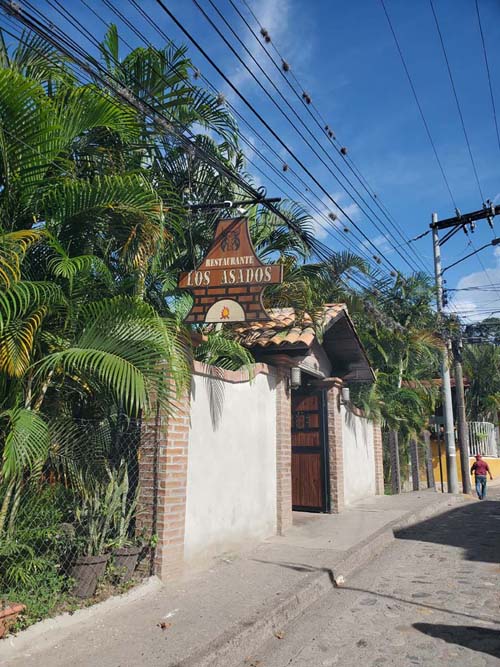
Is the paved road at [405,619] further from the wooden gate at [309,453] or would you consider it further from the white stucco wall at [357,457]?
the white stucco wall at [357,457]

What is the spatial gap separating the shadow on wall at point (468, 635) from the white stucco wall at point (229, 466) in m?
2.69

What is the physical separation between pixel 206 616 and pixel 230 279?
12.3 ft

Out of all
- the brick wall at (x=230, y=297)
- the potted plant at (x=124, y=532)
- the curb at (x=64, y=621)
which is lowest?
the curb at (x=64, y=621)

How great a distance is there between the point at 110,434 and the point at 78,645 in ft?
7.24

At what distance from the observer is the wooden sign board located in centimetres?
679

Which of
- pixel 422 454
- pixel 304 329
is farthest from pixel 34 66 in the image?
pixel 422 454

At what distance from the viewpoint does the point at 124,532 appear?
5.76m

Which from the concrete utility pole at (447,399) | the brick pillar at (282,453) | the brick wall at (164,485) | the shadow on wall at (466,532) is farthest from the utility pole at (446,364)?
the brick wall at (164,485)

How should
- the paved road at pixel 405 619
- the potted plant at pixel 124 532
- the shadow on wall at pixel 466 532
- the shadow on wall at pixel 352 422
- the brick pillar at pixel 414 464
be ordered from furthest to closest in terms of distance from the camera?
1. the brick pillar at pixel 414 464
2. the shadow on wall at pixel 352 422
3. the shadow on wall at pixel 466 532
4. the potted plant at pixel 124 532
5. the paved road at pixel 405 619

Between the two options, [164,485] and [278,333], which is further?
[278,333]

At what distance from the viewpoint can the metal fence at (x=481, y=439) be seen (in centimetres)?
2455

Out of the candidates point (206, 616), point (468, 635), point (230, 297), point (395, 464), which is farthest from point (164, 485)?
point (395, 464)

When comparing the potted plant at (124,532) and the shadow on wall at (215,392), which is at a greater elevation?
the shadow on wall at (215,392)

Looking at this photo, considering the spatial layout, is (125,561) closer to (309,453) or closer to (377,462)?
(309,453)
